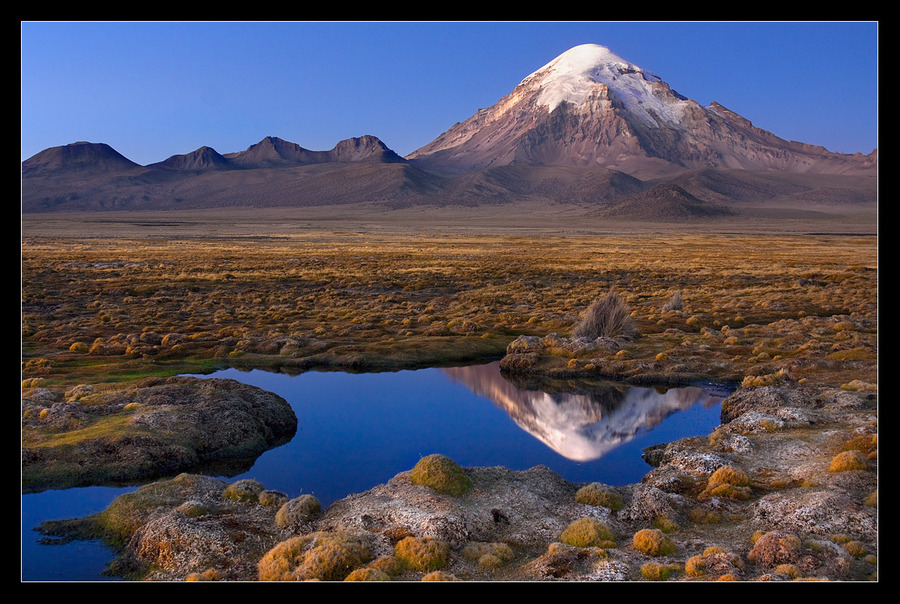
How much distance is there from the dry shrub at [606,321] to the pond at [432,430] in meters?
4.98

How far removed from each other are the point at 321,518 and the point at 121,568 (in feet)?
10.3

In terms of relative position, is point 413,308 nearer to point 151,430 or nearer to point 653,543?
point 151,430

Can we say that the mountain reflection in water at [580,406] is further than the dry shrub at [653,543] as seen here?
Yes

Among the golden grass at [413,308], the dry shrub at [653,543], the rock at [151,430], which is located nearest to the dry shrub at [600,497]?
the dry shrub at [653,543]

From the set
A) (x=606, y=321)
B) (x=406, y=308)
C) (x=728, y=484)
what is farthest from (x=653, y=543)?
(x=406, y=308)

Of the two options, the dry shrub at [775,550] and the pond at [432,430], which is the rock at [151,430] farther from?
the dry shrub at [775,550]

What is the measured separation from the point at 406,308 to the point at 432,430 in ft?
68.0

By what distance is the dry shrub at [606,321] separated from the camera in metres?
30.6

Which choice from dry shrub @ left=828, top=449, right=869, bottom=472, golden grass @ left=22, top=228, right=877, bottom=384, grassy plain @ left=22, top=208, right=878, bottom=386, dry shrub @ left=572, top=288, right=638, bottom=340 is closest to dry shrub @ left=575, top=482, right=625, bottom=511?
dry shrub @ left=828, top=449, right=869, bottom=472

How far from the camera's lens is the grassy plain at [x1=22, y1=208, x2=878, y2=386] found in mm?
27281
